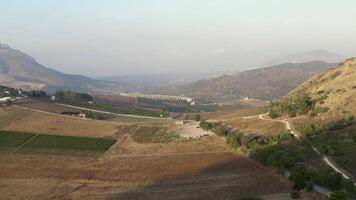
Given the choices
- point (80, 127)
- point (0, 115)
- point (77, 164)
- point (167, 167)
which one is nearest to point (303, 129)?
point (167, 167)

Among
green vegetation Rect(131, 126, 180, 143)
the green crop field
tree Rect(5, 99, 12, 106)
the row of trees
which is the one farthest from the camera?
tree Rect(5, 99, 12, 106)

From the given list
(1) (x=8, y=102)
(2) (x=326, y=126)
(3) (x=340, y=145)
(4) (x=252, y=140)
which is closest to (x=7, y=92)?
(1) (x=8, y=102)

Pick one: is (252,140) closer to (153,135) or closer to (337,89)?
(153,135)

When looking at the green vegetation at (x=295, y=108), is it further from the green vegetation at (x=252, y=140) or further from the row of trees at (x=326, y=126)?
the row of trees at (x=326, y=126)

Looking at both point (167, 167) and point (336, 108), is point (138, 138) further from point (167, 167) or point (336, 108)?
point (336, 108)

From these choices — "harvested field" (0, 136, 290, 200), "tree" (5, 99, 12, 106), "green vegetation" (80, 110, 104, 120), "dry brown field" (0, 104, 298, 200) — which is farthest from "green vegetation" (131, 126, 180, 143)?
"tree" (5, 99, 12, 106)

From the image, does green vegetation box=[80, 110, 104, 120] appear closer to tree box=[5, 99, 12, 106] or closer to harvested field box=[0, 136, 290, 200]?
tree box=[5, 99, 12, 106]

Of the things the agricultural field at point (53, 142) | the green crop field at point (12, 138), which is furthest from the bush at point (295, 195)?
the green crop field at point (12, 138)
